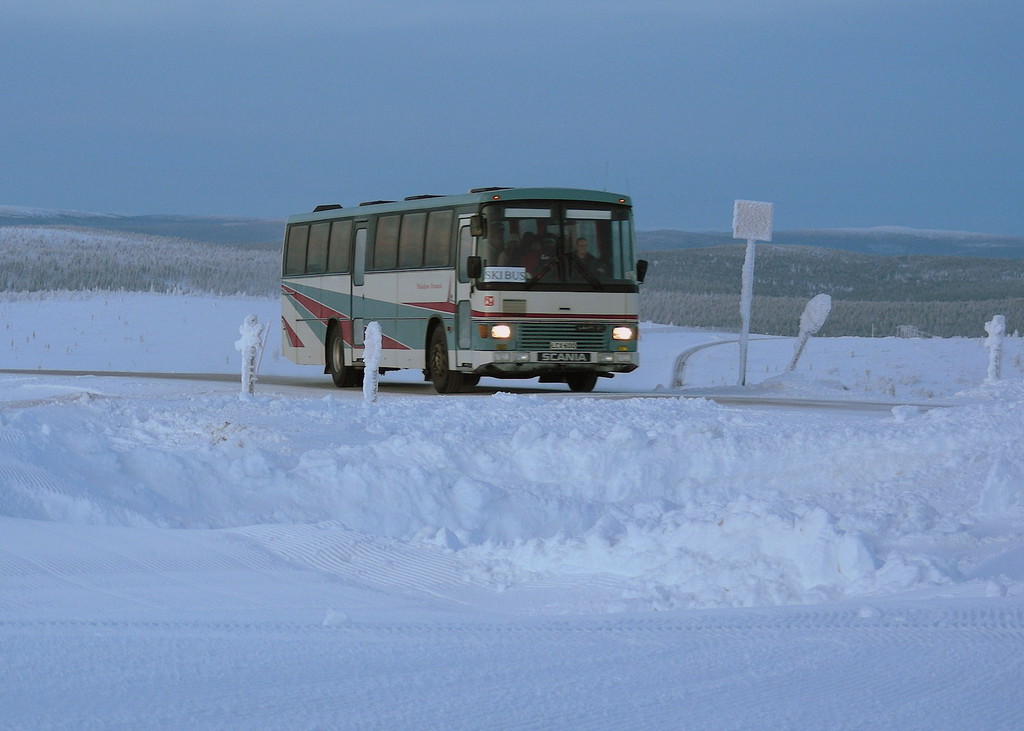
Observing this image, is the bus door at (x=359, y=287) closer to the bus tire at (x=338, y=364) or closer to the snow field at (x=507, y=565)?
the bus tire at (x=338, y=364)

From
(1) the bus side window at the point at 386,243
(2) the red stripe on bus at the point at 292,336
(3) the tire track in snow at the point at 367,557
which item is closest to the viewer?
(3) the tire track in snow at the point at 367,557

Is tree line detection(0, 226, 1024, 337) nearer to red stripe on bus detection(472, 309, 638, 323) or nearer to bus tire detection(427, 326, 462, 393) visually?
bus tire detection(427, 326, 462, 393)

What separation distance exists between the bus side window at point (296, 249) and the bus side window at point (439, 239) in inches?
209

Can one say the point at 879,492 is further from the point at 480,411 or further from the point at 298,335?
the point at 298,335

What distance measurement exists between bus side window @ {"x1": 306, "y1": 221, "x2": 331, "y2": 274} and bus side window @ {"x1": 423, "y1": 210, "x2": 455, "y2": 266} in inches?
166

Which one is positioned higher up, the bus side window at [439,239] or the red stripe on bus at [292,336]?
the bus side window at [439,239]

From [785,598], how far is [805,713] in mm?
2735

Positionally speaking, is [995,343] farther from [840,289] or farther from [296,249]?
[840,289]

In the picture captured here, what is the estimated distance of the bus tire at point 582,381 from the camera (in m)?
25.0

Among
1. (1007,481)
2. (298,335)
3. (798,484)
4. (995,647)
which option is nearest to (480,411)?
(798,484)

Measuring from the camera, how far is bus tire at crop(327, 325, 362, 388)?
27.2 meters

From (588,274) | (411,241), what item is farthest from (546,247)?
(411,241)

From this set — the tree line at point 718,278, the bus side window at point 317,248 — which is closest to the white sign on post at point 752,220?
the bus side window at point 317,248

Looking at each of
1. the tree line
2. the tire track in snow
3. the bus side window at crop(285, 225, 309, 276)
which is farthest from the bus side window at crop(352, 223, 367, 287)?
the tree line
